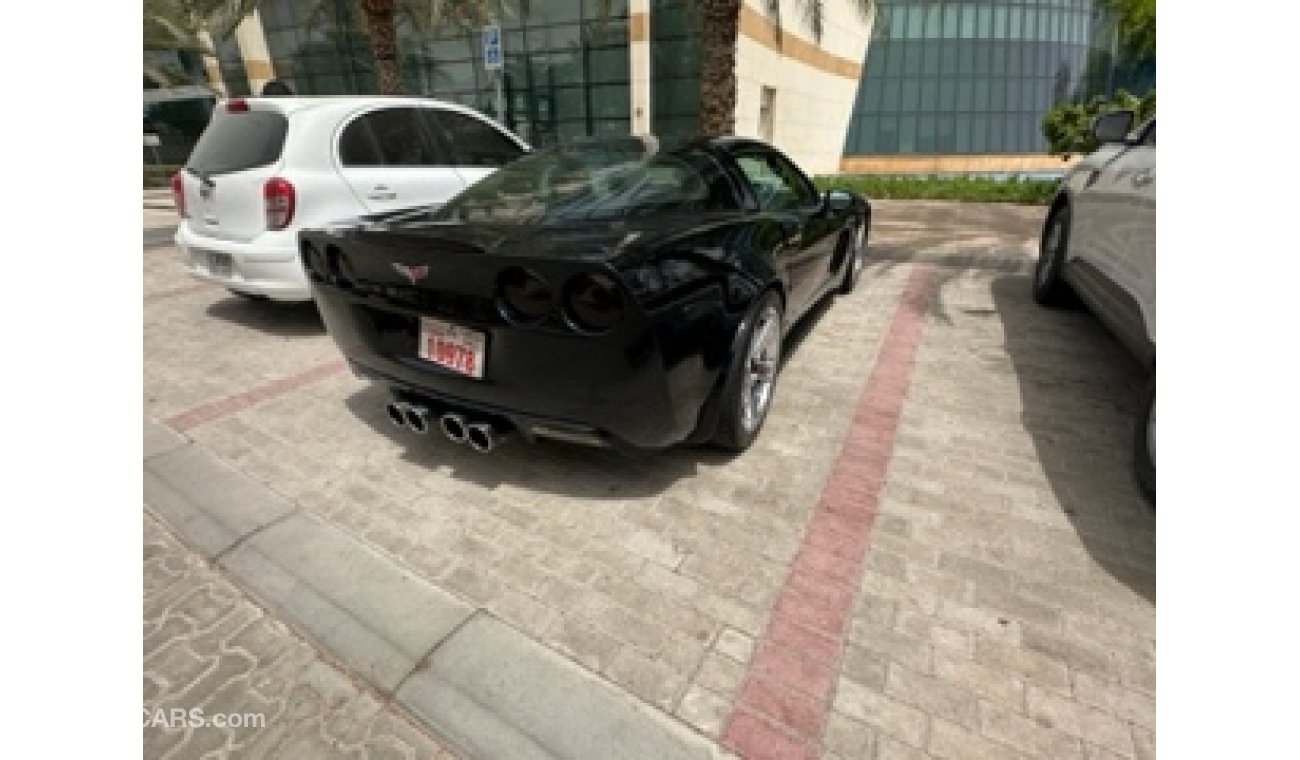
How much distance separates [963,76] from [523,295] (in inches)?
1540

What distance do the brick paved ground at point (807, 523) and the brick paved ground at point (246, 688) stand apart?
45 cm

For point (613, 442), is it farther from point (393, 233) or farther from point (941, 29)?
point (941, 29)

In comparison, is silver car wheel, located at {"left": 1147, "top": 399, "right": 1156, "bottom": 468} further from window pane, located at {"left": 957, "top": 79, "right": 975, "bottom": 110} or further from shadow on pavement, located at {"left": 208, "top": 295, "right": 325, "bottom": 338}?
window pane, located at {"left": 957, "top": 79, "right": 975, "bottom": 110}

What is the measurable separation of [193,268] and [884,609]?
5.34 meters

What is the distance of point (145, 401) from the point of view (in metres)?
3.58

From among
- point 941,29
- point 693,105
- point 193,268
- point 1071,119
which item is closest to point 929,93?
point 941,29

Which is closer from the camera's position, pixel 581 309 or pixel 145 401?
pixel 581 309

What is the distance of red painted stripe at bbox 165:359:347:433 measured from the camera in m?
3.37

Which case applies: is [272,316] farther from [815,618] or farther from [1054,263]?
[1054,263]

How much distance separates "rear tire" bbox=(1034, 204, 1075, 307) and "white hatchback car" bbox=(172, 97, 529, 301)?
492cm

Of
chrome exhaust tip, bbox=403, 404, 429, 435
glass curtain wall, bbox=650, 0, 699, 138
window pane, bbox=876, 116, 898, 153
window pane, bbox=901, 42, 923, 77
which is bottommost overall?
chrome exhaust tip, bbox=403, 404, 429, 435

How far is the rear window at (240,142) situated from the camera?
4.20 metres

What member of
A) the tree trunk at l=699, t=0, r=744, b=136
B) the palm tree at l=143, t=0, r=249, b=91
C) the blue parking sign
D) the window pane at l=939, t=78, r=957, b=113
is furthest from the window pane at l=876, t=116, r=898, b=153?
the blue parking sign

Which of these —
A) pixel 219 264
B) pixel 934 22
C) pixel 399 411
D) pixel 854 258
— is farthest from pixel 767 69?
pixel 934 22
